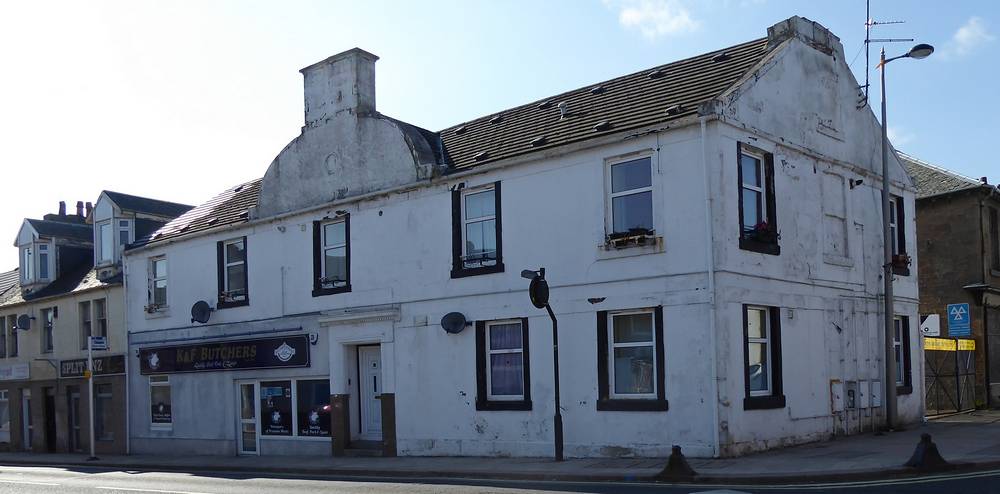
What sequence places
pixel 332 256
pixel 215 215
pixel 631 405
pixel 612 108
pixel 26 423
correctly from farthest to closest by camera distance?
1. pixel 26 423
2. pixel 215 215
3. pixel 332 256
4. pixel 612 108
5. pixel 631 405

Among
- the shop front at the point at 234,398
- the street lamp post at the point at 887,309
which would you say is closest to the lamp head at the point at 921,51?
the street lamp post at the point at 887,309

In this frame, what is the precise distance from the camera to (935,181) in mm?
30938

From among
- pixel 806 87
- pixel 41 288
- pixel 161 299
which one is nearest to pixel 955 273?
pixel 806 87

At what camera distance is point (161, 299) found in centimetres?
2986

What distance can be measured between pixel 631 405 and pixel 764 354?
9.60 feet

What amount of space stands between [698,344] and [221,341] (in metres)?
14.7

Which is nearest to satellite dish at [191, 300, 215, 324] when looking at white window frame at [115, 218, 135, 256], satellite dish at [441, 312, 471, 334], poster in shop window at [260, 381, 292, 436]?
poster in shop window at [260, 381, 292, 436]

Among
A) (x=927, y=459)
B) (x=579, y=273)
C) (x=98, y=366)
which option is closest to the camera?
(x=927, y=459)

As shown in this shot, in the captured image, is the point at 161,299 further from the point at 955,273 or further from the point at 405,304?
the point at 955,273

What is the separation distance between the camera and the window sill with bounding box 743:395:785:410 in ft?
59.0

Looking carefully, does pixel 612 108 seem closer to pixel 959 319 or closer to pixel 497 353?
pixel 497 353

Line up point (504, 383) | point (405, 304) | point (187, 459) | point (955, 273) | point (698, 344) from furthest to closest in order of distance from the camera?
1. point (955, 273)
2. point (187, 459)
3. point (405, 304)
4. point (504, 383)
5. point (698, 344)

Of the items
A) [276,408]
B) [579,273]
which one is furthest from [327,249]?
[579,273]

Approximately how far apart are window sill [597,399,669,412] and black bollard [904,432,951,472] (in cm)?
461
